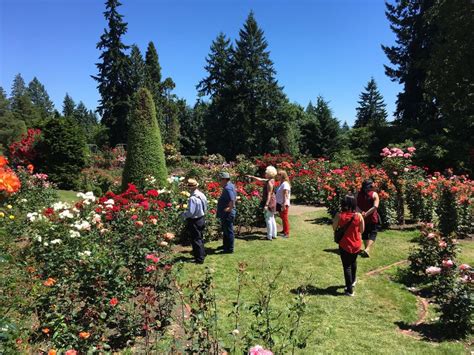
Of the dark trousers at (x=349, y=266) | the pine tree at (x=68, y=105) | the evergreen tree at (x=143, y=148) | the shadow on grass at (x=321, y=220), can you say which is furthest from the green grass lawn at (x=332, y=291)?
the pine tree at (x=68, y=105)

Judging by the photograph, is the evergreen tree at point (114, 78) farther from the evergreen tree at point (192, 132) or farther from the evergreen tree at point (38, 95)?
the evergreen tree at point (38, 95)

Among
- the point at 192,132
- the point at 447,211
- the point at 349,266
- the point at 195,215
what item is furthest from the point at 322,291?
the point at 192,132

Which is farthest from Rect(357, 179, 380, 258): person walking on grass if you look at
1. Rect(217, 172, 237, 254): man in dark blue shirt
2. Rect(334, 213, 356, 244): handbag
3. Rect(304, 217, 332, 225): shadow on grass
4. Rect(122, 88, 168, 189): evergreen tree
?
Rect(122, 88, 168, 189): evergreen tree

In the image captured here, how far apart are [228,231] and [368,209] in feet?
9.35

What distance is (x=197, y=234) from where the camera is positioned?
19.7ft

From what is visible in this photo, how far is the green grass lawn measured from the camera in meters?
3.84

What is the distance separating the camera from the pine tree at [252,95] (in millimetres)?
32531

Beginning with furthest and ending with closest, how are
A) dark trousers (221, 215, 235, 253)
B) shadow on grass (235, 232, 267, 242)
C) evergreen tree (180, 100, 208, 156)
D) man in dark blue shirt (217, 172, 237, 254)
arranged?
evergreen tree (180, 100, 208, 156) → shadow on grass (235, 232, 267, 242) → dark trousers (221, 215, 235, 253) → man in dark blue shirt (217, 172, 237, 254)

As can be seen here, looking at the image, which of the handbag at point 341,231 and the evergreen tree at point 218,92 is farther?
the evergreen tree at point 218,92

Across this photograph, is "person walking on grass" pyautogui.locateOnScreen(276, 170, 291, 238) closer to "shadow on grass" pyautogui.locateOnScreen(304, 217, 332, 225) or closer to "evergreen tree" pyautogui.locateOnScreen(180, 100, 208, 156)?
"shadow on grass" pyautogui.locateOnScreen(304, 217, 332, 225)

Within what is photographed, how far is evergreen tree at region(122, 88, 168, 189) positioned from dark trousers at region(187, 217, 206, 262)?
381cm

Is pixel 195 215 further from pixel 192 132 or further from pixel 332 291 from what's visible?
pixel 192 132

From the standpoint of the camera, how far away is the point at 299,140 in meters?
34.3

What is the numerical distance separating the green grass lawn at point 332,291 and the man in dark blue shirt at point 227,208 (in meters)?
0.32
